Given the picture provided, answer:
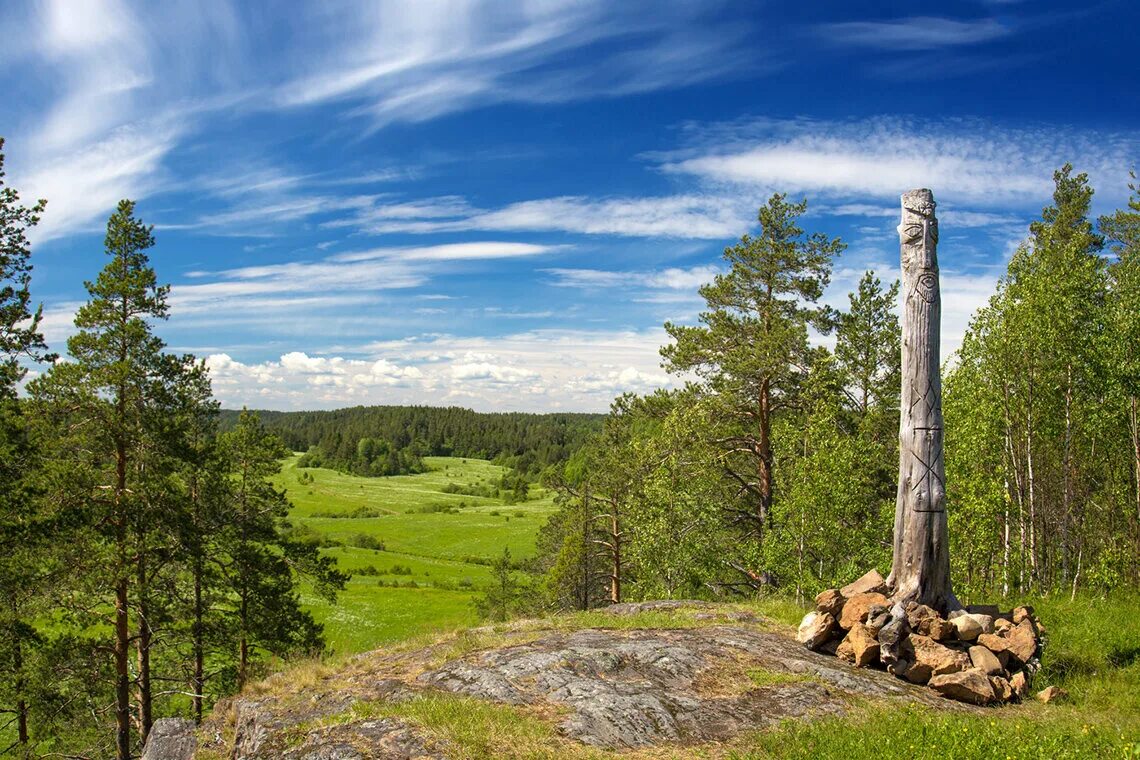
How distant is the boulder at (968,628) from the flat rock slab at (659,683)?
1.50 metres

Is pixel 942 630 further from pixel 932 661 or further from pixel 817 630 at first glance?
pixel 817 630

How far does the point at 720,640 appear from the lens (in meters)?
11.6

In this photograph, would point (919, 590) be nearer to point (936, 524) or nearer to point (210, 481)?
point (936, 524)

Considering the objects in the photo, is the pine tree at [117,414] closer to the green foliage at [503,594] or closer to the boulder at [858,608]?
the boulder at [858,608]

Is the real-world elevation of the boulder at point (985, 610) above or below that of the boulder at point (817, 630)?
above

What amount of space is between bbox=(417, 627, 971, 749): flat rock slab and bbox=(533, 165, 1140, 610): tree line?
851 cm

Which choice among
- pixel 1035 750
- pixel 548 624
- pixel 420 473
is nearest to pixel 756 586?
pixel 548 624

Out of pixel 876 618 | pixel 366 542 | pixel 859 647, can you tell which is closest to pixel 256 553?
pixel 859 647

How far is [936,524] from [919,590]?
46.2 inches

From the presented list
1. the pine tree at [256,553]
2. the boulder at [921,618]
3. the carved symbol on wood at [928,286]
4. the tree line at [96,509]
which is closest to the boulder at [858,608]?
the boulder at [921,618]

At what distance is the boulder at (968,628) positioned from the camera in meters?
10.8

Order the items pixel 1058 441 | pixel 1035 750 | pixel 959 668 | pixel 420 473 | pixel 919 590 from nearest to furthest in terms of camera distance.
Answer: pixel 1035 750 → pixel 959 668 → pixel 919 590 → pixel 1058 441 → pixel 420 473

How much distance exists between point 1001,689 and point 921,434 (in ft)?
13.4

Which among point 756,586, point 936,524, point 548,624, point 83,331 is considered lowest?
point 756,586
